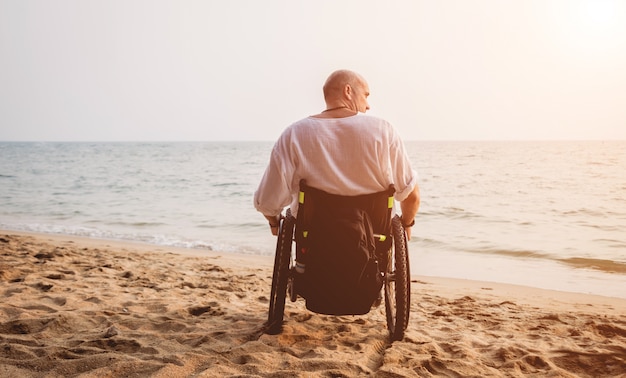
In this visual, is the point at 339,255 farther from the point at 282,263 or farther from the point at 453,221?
the point at 453,221

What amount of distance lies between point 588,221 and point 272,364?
30.8 feet

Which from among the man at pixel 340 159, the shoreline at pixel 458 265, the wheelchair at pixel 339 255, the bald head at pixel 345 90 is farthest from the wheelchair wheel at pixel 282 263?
the shoreline at pixel 458 265

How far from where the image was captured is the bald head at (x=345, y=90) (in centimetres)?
286

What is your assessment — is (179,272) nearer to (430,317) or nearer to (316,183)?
(430,317)

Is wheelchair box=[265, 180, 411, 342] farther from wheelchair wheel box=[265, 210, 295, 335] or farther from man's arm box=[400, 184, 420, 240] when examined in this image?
man's arm box=[400, 184, 420, 240]

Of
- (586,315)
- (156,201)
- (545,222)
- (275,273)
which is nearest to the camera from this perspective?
(275,273)

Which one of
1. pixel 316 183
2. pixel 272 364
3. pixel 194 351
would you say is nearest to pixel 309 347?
pixel 272 364

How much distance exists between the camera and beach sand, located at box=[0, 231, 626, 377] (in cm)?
254

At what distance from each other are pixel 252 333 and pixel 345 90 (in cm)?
152

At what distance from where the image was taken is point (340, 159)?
269cm

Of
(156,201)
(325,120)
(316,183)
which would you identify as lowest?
(156,201)

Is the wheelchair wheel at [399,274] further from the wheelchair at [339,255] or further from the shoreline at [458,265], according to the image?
the shoreline at [458,265]

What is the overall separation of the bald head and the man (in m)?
0.06

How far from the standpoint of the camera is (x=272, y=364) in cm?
257
